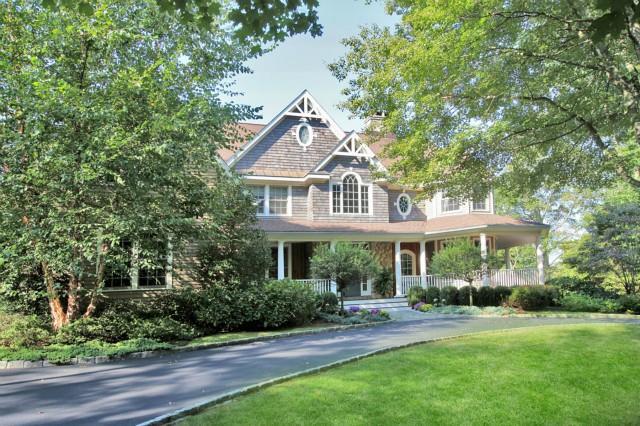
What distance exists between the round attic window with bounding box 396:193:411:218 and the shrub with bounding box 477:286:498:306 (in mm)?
6032

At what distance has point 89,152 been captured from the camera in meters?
8.72

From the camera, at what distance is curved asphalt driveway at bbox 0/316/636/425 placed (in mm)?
5715

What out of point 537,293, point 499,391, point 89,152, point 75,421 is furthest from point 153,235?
point 537,293

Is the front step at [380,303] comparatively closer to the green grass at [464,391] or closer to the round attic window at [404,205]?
the round attic window at [404,205]

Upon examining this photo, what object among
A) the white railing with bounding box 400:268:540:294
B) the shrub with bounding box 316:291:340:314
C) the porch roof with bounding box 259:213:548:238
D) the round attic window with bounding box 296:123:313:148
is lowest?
the shrub with bounding box 316:291:340:314

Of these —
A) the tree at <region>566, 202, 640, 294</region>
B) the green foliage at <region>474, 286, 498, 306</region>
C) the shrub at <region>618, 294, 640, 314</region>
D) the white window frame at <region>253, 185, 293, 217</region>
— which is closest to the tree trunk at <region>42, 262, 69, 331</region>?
the white window frame at <region>253, 185, 293, 217</region>

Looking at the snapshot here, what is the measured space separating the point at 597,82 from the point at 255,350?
10272 millimetres

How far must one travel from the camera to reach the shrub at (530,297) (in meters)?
17.4

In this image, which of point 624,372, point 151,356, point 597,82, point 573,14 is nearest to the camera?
point 624,372

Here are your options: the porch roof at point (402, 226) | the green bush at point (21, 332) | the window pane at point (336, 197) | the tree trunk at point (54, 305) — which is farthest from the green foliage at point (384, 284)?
the green bush at point (21, 332)

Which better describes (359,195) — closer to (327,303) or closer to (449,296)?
(449,296)

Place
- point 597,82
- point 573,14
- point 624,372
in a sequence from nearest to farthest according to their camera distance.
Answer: point 624,372 → point 573,14 → point 597,82

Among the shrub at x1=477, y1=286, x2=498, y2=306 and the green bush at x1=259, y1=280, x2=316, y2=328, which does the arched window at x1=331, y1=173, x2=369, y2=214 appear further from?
the green bush at x1=259, y1=280, x2=316, y2=328

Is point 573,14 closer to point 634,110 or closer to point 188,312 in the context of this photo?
point 634,110
